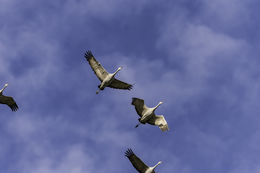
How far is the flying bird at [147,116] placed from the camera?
235ft

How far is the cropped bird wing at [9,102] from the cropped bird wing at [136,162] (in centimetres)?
2116

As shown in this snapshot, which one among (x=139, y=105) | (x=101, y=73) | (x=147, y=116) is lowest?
(x=147, y=116)

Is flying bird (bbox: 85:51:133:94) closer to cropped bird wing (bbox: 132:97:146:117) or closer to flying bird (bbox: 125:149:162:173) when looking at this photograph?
cropped bird wing (bbox: 132:97:146:117)

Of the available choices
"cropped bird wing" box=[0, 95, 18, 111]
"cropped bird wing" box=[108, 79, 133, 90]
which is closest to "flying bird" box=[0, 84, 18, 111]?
"cropped bird wing" box=[0, 95, 18, 111]

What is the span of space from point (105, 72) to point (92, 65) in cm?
234

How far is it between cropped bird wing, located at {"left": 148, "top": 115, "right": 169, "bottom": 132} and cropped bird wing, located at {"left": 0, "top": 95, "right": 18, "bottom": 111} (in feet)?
73.1

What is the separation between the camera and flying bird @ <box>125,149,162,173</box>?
227ft

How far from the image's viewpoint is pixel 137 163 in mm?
69312

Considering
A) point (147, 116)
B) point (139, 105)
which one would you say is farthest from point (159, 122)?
point (139, 105)

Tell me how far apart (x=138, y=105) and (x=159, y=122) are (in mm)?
4363

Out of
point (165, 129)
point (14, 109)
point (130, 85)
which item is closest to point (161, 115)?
point (165, 129)

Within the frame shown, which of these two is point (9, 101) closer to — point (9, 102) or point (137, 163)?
point (9, 102)

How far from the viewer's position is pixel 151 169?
6956 centimetres

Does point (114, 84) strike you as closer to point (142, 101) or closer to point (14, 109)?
point (142, 101)
